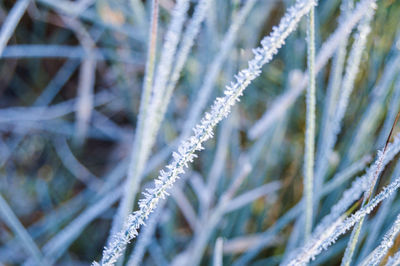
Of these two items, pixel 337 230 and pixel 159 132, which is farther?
pixel 159 132

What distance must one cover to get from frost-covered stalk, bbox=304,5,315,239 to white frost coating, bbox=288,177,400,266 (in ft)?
0.11

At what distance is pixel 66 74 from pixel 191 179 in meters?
0.31

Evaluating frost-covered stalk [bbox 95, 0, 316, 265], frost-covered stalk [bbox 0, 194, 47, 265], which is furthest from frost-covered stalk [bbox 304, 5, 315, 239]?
frost-covered stalk [bbox 0, 194, 47, 265]

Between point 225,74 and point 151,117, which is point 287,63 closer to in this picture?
point 225,74

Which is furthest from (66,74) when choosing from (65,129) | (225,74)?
(225,74)

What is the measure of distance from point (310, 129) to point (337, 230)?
72 mm

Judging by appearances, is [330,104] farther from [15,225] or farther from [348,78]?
[15,225]

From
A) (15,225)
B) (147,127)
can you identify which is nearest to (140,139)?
(147,127)

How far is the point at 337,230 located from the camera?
0.27 m

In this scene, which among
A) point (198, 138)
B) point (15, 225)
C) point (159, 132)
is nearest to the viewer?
point (198, 138)

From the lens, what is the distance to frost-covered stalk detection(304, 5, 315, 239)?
28 cm

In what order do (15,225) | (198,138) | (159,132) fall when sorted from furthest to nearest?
(159,132), (15,225), (198,138)

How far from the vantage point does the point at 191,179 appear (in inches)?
20.0

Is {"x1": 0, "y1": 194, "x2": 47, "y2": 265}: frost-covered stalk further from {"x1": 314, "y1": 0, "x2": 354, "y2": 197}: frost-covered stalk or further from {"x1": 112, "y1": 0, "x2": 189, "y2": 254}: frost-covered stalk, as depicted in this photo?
{"x1": 314, "y1": 0, "x2": 354, "y2": 197}: frost-covered stalk
